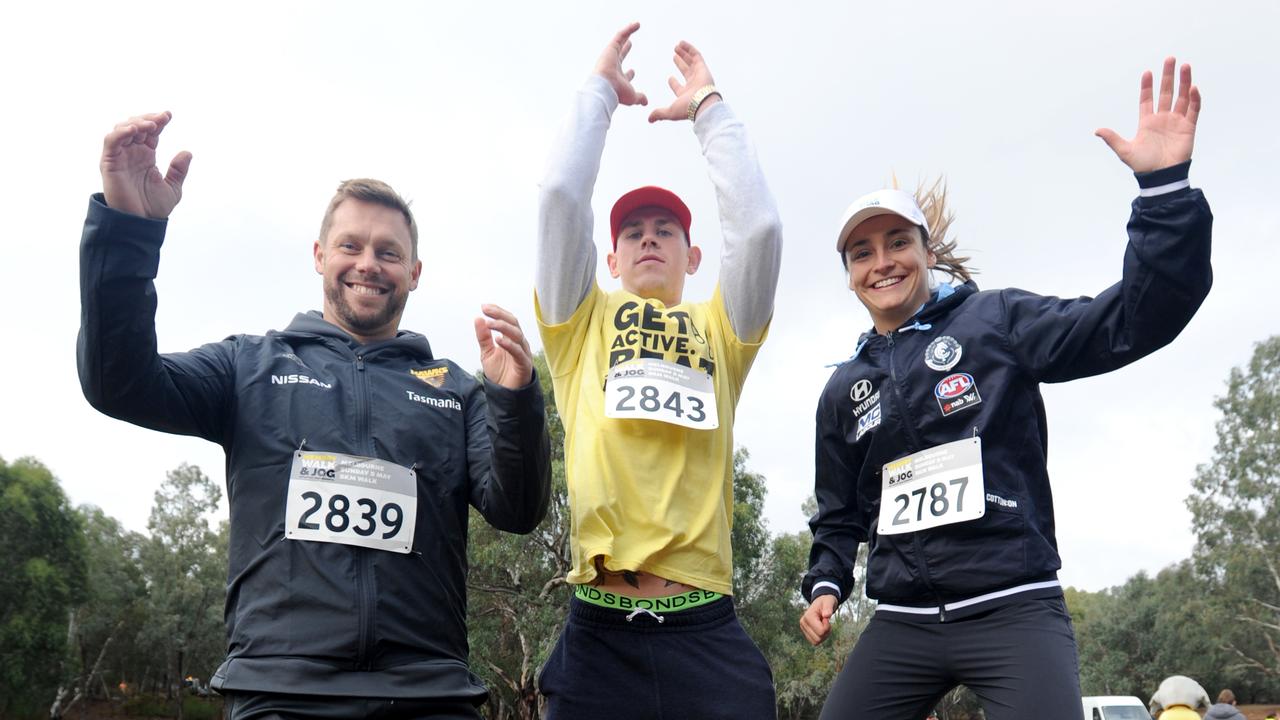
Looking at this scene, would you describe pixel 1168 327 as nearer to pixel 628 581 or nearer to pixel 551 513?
pixel 628 581

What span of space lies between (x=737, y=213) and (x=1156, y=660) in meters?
51.3

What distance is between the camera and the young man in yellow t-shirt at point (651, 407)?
320cm

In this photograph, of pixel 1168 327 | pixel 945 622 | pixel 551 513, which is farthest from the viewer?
pixel 551 513

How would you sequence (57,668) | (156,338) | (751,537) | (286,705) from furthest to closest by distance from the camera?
(57,668)
(751,537)
(156,338)
(286,705)

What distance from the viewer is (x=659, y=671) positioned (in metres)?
3.15

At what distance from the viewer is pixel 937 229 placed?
15.6 ft

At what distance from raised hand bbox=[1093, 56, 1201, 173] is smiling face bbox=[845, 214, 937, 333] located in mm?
1003

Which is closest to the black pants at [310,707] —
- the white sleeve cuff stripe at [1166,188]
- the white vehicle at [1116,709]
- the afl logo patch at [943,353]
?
the afl logo patch at [943,353]

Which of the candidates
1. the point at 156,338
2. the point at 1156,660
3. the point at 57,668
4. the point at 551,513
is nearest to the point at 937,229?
the point at 156,338

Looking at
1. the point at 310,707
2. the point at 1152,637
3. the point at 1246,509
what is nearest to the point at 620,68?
the point at 310,707

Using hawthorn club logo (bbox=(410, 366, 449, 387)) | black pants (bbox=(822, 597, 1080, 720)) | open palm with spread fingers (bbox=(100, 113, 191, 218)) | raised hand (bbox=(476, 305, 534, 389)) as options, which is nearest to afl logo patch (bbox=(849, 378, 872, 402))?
black pants (bbox=(822, 597, 1080, 720))

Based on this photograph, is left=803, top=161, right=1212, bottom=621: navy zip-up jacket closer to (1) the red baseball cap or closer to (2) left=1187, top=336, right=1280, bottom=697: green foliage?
(1) the red baseball cap

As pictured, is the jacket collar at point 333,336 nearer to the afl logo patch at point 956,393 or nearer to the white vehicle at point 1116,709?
the afl logo patch at point 956,393

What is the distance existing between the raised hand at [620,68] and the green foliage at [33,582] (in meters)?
40.2
